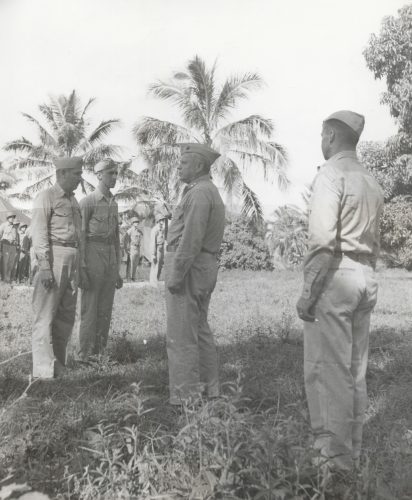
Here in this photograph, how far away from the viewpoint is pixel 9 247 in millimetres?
15844

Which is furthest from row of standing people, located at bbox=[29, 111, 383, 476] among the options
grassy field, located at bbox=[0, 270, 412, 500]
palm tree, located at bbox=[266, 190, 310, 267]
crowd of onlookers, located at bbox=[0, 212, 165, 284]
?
palm tree, located at bbox=[266, 190, 310, 267]

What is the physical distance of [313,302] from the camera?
3150 millimetres

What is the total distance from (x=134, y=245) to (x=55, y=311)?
11.7 metres

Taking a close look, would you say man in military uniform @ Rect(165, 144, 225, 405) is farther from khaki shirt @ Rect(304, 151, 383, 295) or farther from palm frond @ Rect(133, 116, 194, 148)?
palm frond @ Rect(133, 116, 194, 148)

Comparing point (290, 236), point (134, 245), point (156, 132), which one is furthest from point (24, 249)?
point (290, 236)

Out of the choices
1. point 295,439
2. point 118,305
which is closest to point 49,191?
point 295,439

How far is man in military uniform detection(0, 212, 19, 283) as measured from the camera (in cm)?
1553

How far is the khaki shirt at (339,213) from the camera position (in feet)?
10.2

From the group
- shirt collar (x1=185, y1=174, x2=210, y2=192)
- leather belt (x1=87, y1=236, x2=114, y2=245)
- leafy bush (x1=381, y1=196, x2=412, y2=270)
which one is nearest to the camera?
shirt collar (x1=185, y1=174, x2=210, y2=192)

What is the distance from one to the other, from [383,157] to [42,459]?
11.7 meters

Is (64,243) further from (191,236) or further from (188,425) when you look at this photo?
(188,425)

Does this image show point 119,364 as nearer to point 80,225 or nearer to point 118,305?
point 80,225

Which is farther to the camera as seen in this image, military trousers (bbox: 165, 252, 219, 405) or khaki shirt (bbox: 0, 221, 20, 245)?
khaki shirt (bbox: 0, 221, 20, 245)

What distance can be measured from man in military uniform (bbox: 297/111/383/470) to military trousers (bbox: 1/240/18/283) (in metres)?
13.3
